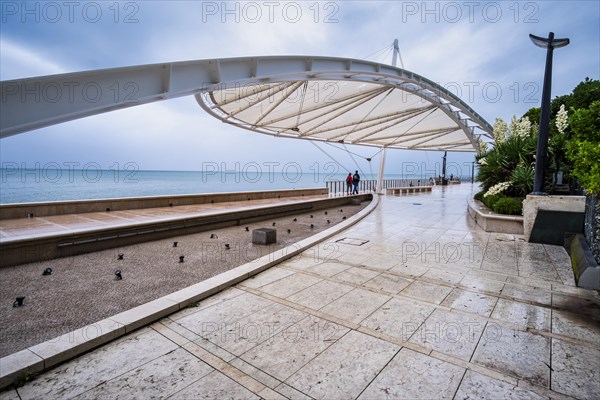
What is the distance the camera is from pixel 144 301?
4344mm

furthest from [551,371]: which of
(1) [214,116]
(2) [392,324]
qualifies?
(1) [214,116]

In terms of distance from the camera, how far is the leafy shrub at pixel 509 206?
9023 mm

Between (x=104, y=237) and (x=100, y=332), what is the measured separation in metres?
4.88

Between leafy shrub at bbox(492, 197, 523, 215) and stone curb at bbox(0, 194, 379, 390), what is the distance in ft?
27.2

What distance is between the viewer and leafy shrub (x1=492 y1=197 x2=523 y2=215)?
902 cm

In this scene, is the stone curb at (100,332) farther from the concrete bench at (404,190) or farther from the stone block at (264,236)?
the concrete bench at (404,190)

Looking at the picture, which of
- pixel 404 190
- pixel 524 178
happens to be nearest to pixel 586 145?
pixel 524 178

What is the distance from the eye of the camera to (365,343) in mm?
3207

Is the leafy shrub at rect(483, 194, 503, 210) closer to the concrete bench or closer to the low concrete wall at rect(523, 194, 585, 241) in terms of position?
the low concrete wall at rect(523, 194, 585, 241)

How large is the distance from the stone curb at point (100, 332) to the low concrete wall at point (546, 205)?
7287 mm

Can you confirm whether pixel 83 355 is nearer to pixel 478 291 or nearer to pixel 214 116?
pixel 478 291

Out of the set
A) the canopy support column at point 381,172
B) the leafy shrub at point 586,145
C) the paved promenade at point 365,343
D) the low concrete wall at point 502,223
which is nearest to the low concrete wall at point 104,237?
the paved promenade at point 365,343

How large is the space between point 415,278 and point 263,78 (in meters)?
6.46

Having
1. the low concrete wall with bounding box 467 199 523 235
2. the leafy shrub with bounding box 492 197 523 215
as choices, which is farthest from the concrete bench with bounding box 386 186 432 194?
the low concrete wall with bounding box 467 199 523 235
